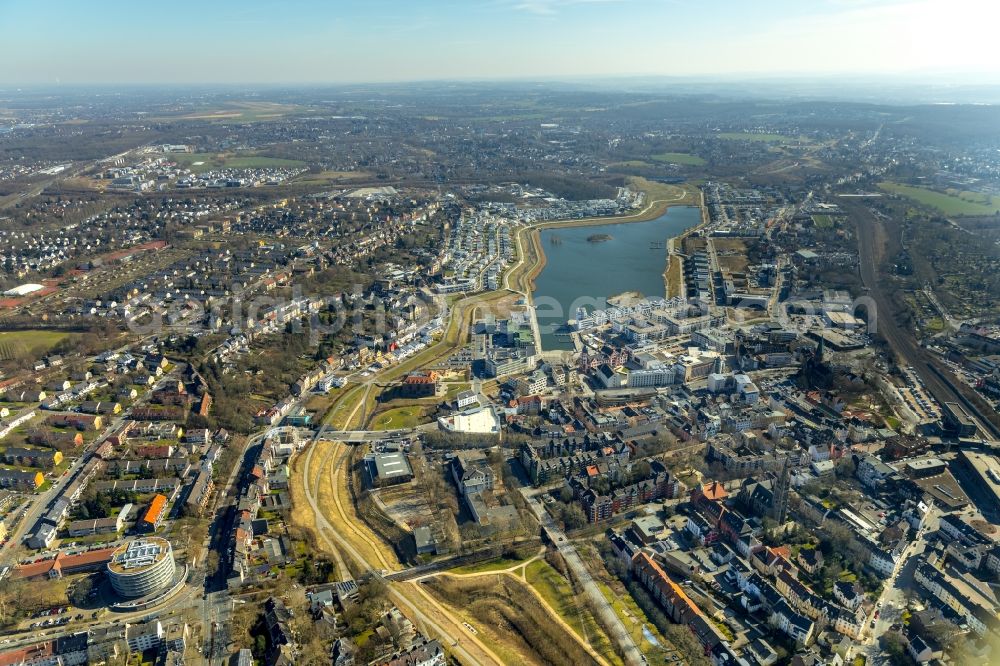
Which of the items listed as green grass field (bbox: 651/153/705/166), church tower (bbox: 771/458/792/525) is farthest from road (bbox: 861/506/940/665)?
green grass field (bbox: 651/153/705/166)

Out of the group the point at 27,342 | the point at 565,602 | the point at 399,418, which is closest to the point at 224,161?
the point at 27,342

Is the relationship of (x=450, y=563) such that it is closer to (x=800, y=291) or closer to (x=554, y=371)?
(x=554, y=371)

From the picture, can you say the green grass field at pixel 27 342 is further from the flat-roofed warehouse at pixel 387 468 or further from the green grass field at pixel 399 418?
the flat-roofed warehouse at pixel 387 468

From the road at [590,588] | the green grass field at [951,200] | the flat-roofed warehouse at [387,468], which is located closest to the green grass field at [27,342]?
the flat-roofed warehouse at [387,468]

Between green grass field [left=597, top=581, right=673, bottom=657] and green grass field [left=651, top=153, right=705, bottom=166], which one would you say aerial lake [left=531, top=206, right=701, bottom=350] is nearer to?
green grass field [left=597, top=581, right=673, bottom=657]

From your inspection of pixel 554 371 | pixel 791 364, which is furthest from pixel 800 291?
pixel 554 371

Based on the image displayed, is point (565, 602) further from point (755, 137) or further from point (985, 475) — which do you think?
point (755, 137)
